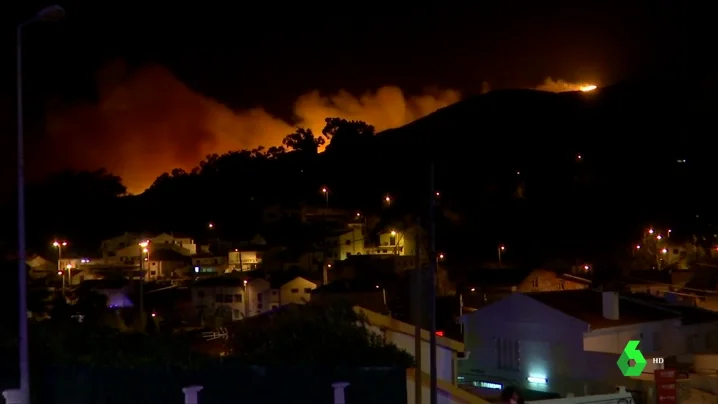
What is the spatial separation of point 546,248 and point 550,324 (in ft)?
153

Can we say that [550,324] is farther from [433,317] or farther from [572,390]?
[433,317]

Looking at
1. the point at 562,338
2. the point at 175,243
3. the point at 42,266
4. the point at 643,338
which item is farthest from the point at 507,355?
the point at 175,243

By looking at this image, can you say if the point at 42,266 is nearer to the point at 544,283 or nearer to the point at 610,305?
the point at 544,283

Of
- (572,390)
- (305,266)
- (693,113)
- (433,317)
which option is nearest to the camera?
(433,317)

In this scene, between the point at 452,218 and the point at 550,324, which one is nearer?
the point at 550,324

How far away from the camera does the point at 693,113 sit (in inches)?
5778

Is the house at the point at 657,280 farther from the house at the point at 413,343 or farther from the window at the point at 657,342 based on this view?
the house at the point at 413,343

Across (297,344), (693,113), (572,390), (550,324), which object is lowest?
(572,390)

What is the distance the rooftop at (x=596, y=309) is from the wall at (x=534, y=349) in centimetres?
43

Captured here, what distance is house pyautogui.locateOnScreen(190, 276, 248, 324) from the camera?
48.6 m

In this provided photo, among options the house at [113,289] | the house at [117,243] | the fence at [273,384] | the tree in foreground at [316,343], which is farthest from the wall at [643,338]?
the house at [117,243]

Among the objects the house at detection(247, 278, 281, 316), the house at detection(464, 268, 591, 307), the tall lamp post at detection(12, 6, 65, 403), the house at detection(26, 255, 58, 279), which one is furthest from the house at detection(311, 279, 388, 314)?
the house at detection(26, 255, 58, 279)

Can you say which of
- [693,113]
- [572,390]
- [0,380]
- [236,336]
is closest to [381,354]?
[236,336]

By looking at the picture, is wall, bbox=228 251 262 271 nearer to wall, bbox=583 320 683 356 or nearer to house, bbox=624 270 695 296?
house, bbox=624 270 695 296
